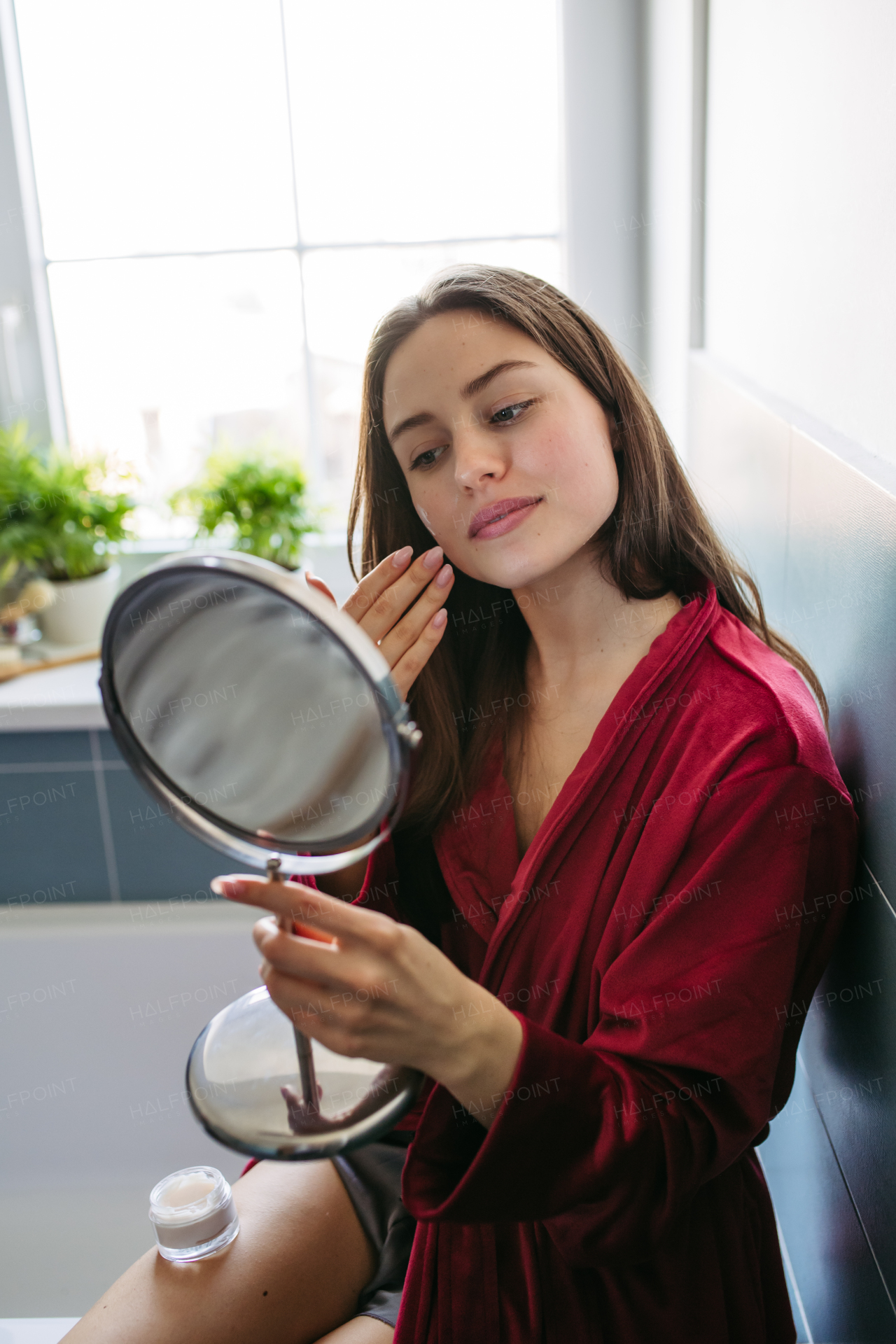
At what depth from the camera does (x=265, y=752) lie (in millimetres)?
493

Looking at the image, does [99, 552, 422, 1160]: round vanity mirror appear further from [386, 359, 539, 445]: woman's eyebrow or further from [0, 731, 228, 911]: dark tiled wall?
[0, 731, 228, 911]: dark tiled wall

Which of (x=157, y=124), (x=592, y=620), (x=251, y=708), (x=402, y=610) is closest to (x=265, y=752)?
(x=251, y=708)

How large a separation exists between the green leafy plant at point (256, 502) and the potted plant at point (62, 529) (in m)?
0.12

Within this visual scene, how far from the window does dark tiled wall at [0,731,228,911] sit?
0.49 m

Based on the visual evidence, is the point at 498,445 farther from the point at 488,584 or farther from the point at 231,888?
the point at 231,888

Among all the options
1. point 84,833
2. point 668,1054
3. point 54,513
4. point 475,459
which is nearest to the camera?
point 668,1054

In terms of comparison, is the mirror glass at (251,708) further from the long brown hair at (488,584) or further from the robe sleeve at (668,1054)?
the long brown hair at (488,584)

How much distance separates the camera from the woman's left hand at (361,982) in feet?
1.53

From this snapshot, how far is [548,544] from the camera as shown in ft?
2.40

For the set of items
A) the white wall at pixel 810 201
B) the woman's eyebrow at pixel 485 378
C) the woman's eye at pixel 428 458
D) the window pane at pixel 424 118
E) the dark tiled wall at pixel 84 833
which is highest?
the window pane at pixel 424 118

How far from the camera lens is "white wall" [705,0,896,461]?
650 mm

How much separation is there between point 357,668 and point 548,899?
35cm

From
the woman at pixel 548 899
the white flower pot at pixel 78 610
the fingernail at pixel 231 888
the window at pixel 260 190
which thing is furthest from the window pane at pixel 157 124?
the fingernail at pixel 231 888

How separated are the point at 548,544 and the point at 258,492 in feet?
3.34
